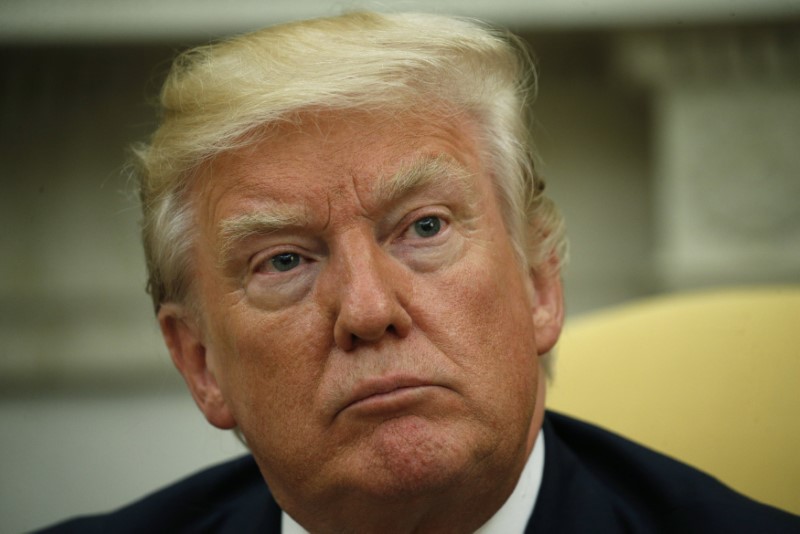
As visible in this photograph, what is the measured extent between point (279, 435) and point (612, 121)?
4.20m

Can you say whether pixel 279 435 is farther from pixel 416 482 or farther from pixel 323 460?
pixel 416 482

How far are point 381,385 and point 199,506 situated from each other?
3.47ft

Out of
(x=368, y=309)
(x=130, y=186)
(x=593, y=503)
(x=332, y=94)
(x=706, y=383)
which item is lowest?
(x=130, y=186)

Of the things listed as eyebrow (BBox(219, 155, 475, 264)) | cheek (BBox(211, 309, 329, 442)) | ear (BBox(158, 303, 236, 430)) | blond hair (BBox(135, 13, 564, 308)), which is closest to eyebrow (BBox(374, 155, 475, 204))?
eyebrow (BBox(219, 155, 475, 264))

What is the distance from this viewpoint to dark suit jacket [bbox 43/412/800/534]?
1.88 meters

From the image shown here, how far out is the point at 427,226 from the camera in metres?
1.81

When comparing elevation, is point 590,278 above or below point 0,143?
below

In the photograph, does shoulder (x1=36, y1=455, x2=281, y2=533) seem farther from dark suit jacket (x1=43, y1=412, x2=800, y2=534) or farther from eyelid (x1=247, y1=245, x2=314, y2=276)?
eyelid (x1=247, y1=245, x2=314, y2=276)

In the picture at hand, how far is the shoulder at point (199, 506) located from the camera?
2416 mm

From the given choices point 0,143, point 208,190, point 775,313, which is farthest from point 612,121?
point 208,190

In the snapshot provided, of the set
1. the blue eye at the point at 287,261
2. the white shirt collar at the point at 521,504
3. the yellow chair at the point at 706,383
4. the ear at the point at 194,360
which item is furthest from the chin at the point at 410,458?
the yellow chair at the point at 706,383

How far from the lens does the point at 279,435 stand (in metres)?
1.78

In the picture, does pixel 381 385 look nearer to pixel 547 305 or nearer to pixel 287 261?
pixel 287 261

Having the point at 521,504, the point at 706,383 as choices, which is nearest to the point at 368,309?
the point at 521,504
